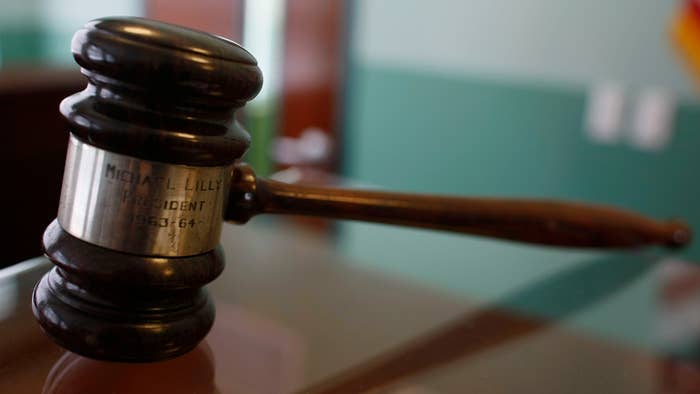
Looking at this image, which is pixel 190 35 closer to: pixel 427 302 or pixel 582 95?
pixel 427 302

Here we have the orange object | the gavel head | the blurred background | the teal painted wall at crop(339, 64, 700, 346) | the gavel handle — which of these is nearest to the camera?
the gavel head

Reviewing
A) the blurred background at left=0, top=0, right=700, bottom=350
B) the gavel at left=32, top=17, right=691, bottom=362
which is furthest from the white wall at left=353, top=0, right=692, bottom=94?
the gavel at left=32, top=17, right=691, bottom=362

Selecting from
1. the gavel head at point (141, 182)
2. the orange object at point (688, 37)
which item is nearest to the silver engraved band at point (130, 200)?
the gavel head at point (141, 182)

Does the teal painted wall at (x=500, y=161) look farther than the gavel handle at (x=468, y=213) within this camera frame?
Yes

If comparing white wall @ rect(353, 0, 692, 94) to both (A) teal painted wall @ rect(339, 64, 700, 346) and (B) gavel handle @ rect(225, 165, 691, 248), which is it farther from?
(B) gavel handle @ rect(225, 165, 691, 248)

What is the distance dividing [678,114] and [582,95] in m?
0.24

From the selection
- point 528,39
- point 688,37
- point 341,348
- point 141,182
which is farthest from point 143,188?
point 528,39

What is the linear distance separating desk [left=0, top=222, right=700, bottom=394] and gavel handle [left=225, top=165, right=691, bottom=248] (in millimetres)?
80

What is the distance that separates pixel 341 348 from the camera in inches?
21.6

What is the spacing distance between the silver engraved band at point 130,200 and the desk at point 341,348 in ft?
0.28

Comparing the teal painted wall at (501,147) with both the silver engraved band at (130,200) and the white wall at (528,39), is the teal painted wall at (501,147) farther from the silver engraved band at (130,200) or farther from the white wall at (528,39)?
the silver engraved band at (130,200)

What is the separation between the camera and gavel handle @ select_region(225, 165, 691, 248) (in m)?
0.51

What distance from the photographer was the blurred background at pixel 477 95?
182cm

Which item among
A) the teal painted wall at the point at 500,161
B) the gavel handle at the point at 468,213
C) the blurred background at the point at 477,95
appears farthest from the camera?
the blurred background at the point at 477,95
